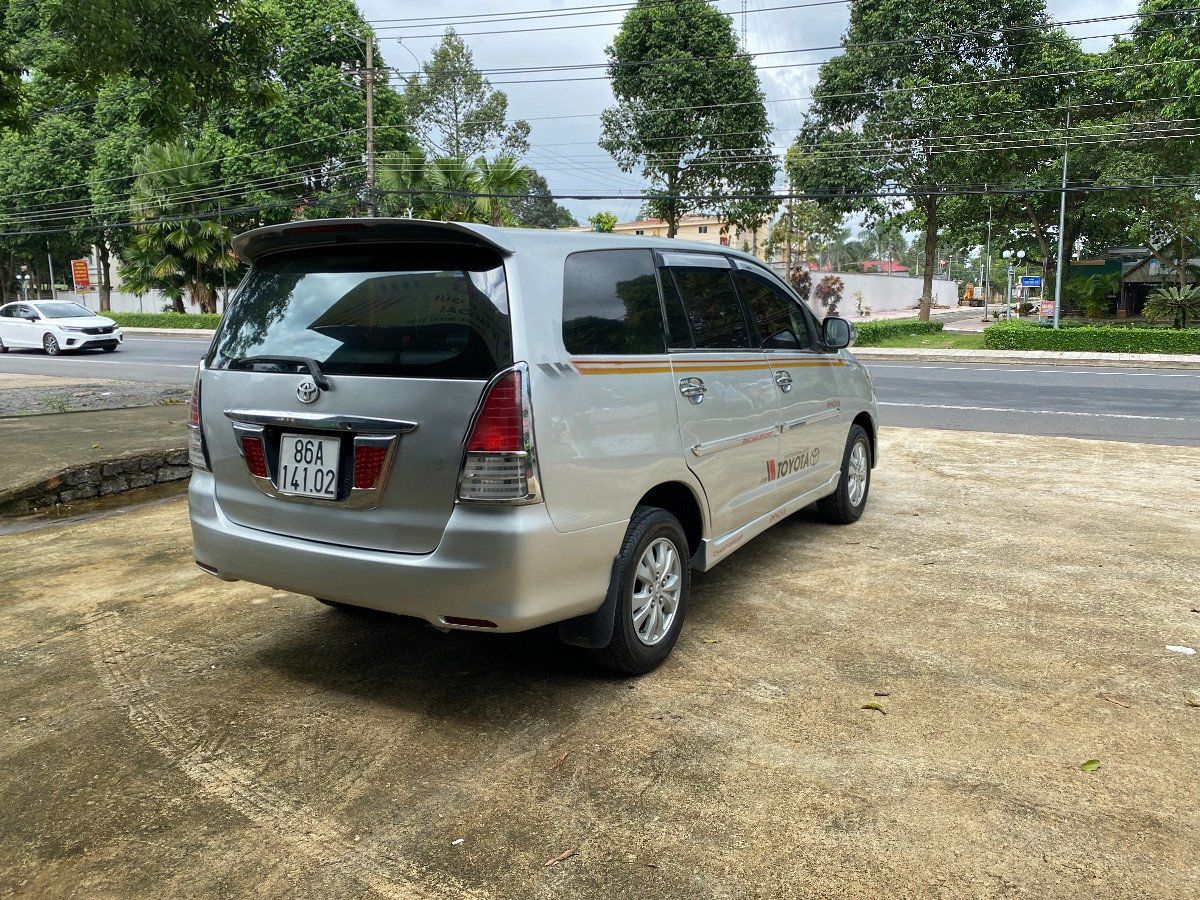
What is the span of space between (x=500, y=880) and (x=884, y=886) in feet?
3.33

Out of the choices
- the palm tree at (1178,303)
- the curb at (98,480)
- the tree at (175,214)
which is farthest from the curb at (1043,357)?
the tree at (175,214)

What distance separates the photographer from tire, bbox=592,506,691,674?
350 cm

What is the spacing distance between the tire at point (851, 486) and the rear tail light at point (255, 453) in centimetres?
374

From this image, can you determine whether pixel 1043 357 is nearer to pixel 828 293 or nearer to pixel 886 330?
pixel 886 330

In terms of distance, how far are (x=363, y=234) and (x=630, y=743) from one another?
2058mm

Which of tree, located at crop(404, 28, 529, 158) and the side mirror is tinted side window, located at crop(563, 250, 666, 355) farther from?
tree, located at crop(404, 28, 529, 158)

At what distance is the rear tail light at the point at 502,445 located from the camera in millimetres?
3010

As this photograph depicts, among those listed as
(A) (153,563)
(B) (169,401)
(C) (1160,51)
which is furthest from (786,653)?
(C) (1160,51)

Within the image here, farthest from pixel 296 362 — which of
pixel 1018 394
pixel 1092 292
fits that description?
pixel 1092 292

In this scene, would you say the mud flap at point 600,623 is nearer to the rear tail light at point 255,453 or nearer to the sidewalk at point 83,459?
the rear tail light at point 255,453

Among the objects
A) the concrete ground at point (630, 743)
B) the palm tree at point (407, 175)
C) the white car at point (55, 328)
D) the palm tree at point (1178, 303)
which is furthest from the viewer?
the palm tree at point (407, 175)

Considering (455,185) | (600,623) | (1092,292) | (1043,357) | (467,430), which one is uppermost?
(455,185)

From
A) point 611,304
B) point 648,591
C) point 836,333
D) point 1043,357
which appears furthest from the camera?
point 1043,357

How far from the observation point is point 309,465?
3.29 meters
